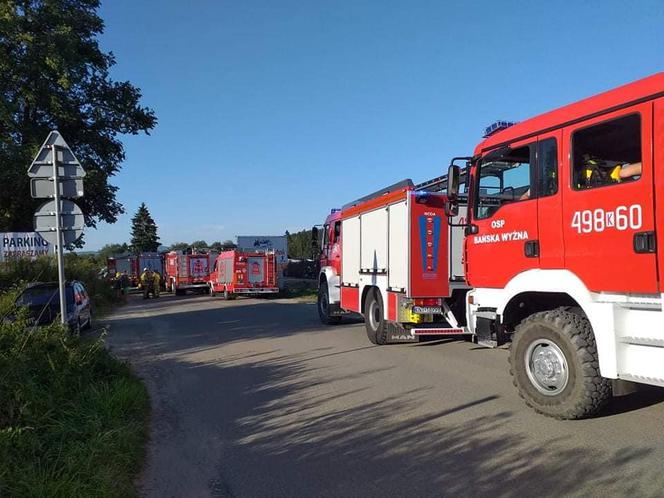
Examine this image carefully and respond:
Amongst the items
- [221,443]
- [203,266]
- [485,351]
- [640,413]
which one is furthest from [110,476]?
[203,266]

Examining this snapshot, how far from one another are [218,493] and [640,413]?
4.41 meters

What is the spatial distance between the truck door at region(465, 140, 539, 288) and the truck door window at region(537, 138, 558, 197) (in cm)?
10

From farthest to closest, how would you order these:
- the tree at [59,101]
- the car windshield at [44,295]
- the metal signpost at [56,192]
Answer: the tree at [59,101], the car windshield at [44,295], the metal signpost at [56,192]

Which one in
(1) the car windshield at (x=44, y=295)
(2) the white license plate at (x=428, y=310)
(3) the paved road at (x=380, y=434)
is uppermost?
(1) the car windshield at (x=44, y=295)

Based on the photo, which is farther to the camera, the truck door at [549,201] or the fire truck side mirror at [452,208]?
the fire truck side mirror at [452,208]

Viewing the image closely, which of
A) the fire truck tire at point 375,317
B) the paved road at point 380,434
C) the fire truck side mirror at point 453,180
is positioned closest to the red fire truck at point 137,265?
the fire truck tire at point 375,317

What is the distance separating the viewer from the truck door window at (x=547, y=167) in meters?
5.86

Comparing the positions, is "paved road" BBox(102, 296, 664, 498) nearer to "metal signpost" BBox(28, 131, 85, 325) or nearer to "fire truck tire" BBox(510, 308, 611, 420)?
"fire truck tire" BBox(510, 308, 611, 420)

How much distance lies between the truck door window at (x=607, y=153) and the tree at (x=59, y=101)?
69.1 feet

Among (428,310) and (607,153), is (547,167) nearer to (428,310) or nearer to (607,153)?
(607,153)

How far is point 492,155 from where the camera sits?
6.84 metres

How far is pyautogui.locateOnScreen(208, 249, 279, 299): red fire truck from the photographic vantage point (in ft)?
93.4

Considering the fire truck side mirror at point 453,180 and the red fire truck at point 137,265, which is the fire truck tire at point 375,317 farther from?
the red fire truck at point 137,265

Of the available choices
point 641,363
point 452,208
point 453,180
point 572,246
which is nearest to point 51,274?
point 452,208
